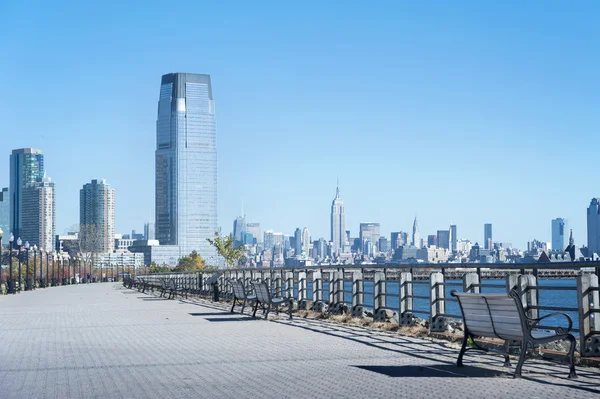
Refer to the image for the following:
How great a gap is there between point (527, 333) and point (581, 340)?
2003 millimetres

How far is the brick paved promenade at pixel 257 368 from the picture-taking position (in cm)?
945

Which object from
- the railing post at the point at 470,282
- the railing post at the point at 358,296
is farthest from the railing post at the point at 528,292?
the railing post at the point at 358,296

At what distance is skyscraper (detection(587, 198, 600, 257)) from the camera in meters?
120

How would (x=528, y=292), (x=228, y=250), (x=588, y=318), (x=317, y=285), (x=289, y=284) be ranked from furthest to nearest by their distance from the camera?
(x=228, y=250) → (x=289, y=284) → (x=317, y=285) → (x=528, y=292) → (x=588, y=318)

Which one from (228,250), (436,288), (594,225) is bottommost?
(436,288)

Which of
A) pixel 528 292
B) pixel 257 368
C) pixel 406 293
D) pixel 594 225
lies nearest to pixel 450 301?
pixel 406 293

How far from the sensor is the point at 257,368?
1148 centimetres

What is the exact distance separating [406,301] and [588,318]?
19.7 feet

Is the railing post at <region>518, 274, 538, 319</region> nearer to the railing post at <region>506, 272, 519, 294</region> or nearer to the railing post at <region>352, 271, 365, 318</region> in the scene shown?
the railing post at <region>506, 272, 519, 294</region>

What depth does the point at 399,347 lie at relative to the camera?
45.9 ft

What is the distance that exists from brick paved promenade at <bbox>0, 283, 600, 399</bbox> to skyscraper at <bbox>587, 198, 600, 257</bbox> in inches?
4165

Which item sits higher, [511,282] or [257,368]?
[511,282]

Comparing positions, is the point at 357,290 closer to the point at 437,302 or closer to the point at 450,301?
the point at 437,302

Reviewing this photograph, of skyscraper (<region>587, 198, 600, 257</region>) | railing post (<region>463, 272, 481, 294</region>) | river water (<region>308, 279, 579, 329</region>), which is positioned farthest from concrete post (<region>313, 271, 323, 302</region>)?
skyscraper (<region>587, 198, 600, 257</region>)
